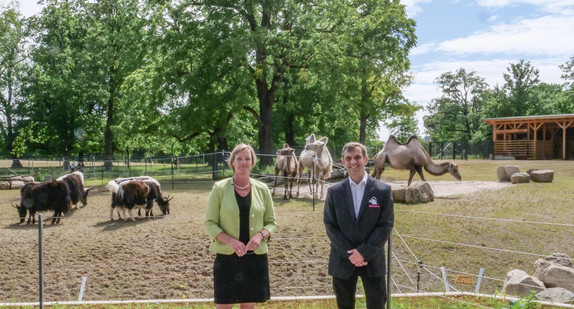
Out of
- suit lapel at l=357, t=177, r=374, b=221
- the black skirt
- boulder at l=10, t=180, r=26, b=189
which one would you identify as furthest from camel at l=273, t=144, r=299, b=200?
boulder at l=10, t=180, r=26, b=189

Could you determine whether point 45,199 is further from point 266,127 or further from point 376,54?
point 376,54

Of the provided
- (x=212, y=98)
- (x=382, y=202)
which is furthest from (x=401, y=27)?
(x=382, y=202)

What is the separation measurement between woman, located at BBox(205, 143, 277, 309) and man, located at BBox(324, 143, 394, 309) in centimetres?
57

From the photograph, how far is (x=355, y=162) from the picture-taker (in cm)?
392

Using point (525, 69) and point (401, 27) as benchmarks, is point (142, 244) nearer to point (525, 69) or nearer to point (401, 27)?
point (401, 27)

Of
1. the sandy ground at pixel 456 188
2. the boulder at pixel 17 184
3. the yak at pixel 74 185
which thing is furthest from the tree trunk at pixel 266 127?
the yak at pixel 74 185

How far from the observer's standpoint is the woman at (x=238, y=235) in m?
3.87

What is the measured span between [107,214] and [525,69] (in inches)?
2239

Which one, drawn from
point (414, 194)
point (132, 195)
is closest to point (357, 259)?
point (132, 195)

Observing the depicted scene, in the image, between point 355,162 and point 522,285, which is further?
point 522,285

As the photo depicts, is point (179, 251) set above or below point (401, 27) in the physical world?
below

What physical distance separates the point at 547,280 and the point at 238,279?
5.08 metres

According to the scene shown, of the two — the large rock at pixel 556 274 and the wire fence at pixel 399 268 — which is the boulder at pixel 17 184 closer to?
the wire fence at pixel 399 268

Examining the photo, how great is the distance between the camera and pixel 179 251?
9156mm
